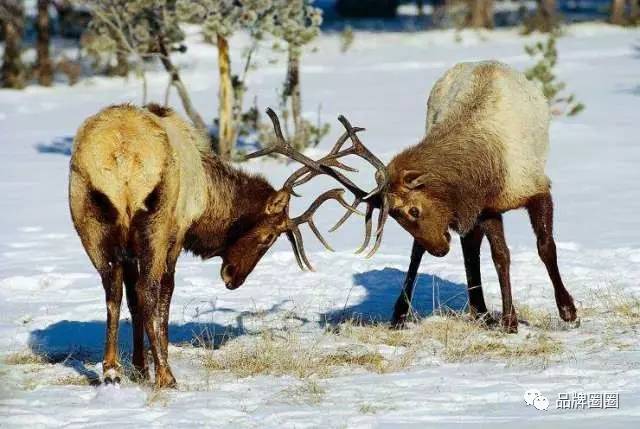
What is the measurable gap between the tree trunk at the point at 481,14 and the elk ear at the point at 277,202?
993 inches

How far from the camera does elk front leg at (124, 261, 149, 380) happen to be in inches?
293

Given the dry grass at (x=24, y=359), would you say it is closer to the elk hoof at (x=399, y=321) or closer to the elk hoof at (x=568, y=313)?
the elk hoof at (x=399, y=321)

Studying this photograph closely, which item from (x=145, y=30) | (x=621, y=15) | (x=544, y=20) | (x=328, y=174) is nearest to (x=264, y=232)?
(x=328, y=174)

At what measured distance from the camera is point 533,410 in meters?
6.07

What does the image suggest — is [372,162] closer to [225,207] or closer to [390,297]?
[225,207]

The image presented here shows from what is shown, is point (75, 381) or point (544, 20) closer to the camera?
point (75, 381)

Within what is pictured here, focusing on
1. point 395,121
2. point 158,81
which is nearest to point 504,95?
point 395,121

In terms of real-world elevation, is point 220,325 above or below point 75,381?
below

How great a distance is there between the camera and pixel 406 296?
8.98 meters

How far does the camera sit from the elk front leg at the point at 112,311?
7.10 metres

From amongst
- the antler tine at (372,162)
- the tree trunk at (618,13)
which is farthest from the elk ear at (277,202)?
the tree trunk at (618,13)

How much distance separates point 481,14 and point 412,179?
25.1m

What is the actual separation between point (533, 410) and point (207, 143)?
2.97m

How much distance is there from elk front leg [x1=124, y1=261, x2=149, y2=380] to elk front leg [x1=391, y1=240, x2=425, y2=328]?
219 cm
